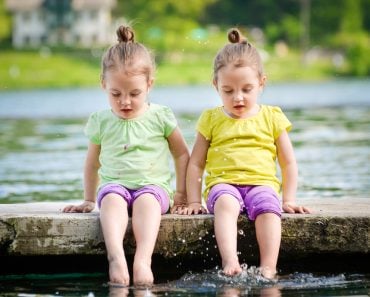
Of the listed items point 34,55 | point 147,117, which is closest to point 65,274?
point 147,117

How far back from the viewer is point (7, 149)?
15469mm

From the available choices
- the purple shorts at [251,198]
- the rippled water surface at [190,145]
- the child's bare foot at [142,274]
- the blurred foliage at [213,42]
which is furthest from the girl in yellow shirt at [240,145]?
the blurred foliage at [213,42]

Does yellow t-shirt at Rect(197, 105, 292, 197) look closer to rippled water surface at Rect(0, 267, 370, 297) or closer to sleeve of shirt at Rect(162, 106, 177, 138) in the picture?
sleeve of shirt at Rect(162, 106, 177, 138)

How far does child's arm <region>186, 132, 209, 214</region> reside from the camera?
5648mm

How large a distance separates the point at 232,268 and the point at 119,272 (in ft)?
1.77

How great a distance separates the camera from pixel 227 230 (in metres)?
5.26

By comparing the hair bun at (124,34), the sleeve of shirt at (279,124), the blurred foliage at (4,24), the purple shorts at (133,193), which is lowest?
the purple shorts at (133,193)

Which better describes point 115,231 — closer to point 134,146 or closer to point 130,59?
point 134,146

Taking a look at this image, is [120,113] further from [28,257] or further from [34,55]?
[34,55]

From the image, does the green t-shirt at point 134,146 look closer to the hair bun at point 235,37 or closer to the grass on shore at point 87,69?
the hair bun at point 235,37

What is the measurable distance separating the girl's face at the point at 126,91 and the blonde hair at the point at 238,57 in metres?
0.39

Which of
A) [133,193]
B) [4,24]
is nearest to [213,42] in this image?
[4,24]

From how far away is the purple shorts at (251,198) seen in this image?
5352 millimetres

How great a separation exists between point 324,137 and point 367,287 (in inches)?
428
